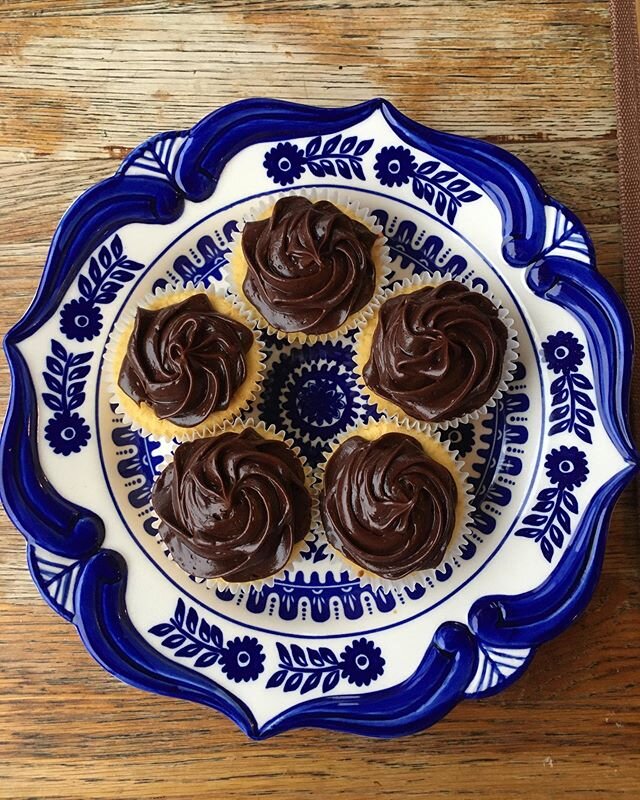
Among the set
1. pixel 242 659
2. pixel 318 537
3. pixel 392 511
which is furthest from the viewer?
pixel 318 537

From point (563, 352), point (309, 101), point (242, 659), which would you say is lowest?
point (242, 659)

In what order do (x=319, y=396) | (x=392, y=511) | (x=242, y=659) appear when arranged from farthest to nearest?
(x=319, y=396)
(x=242, y=659)
(x=392, y=511)

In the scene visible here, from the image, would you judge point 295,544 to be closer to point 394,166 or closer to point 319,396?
point 319,396

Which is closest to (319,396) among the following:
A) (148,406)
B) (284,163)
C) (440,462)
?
(440,462)

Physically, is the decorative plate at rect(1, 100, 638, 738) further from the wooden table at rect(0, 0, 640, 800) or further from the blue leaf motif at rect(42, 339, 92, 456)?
the wooden table at rect(0, 0, 640, 800)

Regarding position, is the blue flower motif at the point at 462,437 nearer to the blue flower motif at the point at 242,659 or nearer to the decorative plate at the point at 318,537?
the decorative plate at the point at 318,537

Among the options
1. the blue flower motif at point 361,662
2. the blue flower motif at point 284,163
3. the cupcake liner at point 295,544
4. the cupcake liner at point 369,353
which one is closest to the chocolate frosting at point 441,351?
the cupcake liner at point 369,353
